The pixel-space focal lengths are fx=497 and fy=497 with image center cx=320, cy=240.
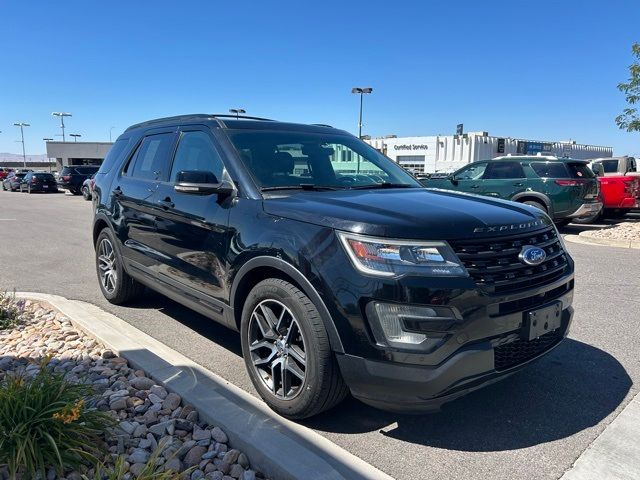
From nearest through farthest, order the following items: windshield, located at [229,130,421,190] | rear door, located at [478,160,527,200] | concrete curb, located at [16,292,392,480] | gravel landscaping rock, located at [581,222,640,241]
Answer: concrete curb, located at [16,292,392,480] < windshield, located at [229,130,421,190] < gravel landscaping rock, located at [581,222,640,241] < rear door, located at [478,160,527,200]

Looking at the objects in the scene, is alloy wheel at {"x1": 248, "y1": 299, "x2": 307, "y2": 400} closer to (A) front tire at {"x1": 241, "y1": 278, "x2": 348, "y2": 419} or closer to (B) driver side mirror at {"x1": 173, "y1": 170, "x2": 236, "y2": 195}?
(A) front tire at {"x1": 241, "y1": 278, "x2": 348, "y2": 419}

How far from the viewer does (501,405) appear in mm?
3322

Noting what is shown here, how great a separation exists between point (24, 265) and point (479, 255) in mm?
7469

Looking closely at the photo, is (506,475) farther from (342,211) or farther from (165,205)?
(165,205)

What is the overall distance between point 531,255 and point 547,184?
9645 mm

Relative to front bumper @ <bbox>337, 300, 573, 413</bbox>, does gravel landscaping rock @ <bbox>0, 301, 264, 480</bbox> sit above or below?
below

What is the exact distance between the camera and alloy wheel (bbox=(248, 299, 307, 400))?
299 centimetres

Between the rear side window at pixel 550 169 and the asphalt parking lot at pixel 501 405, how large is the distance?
5.78 meters

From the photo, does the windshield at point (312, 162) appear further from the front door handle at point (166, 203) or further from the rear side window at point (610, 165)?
the rear side window at point (610, 165)

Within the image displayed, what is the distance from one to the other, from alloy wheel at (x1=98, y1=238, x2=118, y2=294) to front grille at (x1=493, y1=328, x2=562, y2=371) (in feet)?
13.6

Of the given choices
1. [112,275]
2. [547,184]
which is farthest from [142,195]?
[547,184]

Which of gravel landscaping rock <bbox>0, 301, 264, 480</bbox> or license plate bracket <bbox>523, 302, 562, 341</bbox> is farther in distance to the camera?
license plate bracket <bbox>523, 302, 562, 341</bbox>

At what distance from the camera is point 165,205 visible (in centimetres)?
426

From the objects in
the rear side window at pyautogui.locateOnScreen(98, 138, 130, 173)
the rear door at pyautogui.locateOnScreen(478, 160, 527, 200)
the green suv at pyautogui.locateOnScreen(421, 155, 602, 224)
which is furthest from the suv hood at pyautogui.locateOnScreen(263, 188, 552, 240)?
the rear door at pyautogui.locateOnScreen(478, 160, 527, 200)
